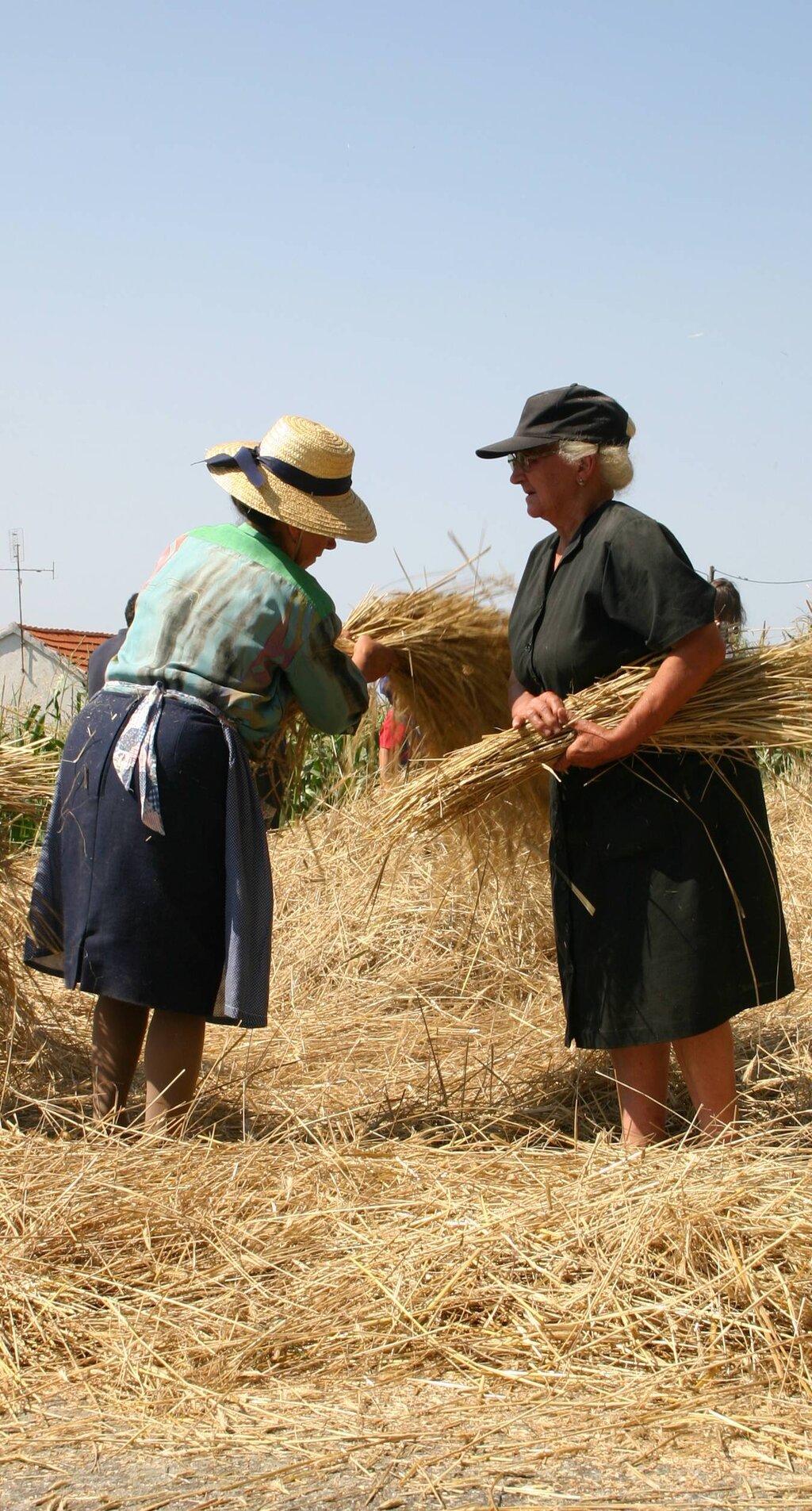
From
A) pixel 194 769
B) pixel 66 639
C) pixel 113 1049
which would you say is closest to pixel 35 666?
pixel 66 639

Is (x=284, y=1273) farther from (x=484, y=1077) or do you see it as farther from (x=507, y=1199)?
(x=484, y=1077)

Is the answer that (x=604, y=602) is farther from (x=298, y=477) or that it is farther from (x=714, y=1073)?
→ (x=714, y=1073)

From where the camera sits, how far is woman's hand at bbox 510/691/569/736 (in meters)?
3.06

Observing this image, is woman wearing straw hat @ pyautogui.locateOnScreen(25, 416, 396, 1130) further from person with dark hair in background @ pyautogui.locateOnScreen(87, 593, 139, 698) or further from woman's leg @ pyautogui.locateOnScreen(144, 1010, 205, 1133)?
person with dark hair in background @ pyautogui.locateOnScreen(87, 593, 139, 698)

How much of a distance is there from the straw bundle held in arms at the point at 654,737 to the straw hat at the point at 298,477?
0.59 m

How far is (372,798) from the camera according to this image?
22.4 feet

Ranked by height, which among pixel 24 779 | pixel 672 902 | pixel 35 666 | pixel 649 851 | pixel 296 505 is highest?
pixel 35 666

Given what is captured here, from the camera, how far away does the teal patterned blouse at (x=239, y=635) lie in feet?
10.1

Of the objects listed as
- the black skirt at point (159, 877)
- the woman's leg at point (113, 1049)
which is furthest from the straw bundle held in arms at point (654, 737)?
the woman's leg at point (113, 1049)

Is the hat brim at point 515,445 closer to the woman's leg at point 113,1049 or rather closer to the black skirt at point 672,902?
the black skirt at point 672,902

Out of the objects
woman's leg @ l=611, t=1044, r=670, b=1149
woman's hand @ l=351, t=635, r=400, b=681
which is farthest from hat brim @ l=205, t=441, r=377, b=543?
woman's leg @ l=611, t=1044, r=670, b=1149

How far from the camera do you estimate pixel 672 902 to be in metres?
3.03

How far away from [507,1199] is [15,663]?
26.2 m

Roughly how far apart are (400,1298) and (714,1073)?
1.00 metres
